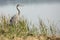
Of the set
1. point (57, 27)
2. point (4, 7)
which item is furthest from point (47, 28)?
point (4, 7)

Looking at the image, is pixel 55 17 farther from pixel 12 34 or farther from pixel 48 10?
pixel 12 34

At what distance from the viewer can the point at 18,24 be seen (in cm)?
616

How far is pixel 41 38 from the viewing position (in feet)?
20.1

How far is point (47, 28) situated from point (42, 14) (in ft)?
0.57

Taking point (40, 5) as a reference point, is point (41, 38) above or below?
below

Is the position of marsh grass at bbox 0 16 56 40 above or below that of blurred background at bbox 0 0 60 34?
below

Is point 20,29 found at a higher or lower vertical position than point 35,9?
lower

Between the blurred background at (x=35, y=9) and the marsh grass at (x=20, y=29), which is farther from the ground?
the blurred background at (x=35, y=9)

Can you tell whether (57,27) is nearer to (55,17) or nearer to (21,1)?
(55,17)

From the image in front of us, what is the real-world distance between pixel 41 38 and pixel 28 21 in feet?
0.84

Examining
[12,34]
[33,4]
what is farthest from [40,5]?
[12,34]

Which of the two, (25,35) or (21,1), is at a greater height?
(21,1)

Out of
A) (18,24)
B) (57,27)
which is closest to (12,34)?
(18,24)

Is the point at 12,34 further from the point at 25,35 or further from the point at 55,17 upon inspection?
the point at 55,17
